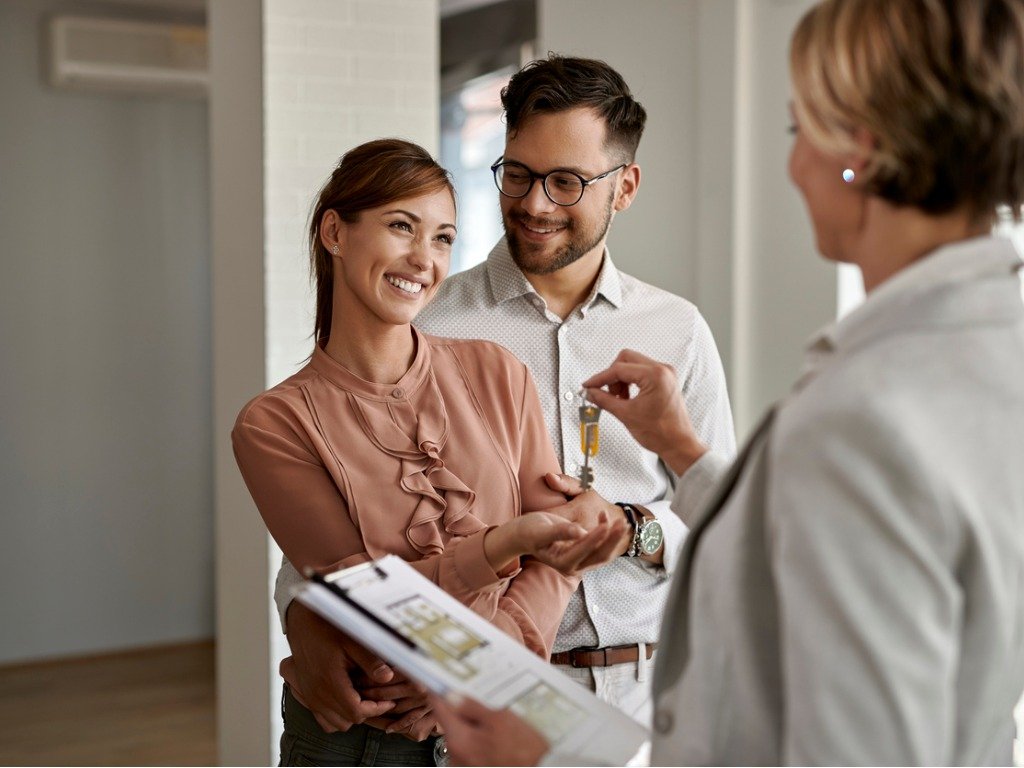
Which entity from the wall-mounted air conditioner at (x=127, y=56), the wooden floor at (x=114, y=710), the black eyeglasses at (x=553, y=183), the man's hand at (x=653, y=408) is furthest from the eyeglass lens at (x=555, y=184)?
the wall-mounted air conditioner at (x=127, y=56)

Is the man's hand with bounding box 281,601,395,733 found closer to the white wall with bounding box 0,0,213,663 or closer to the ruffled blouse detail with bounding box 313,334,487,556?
the ruffled blouse detail with bounding box 313,334,487,556

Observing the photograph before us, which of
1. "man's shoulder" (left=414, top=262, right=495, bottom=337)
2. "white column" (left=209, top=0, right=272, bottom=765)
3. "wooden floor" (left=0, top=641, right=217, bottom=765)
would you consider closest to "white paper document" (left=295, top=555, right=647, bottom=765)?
"man's shoulder" (left=414, top=262, right=495, bottom=337)

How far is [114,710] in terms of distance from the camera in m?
5.09

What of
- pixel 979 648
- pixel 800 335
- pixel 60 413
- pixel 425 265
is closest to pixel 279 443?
pixel 425 265

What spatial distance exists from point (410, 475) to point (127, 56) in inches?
177

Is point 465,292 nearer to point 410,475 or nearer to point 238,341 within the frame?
point 410,475

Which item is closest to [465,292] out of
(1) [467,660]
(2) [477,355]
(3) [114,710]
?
(2) [477,355]

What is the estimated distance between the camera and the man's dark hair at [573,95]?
2.14 metres

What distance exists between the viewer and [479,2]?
5691mm

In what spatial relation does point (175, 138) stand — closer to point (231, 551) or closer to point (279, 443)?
point (231, 551)

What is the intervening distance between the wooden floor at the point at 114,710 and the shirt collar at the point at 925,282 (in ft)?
13.6

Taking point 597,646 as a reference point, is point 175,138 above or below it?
above

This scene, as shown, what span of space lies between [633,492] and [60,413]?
427 cm

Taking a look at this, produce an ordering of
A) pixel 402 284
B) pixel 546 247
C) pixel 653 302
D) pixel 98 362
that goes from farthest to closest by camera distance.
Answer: pixel 98 362, pixel 653 302, pixel 546 247, pixel 402 284
